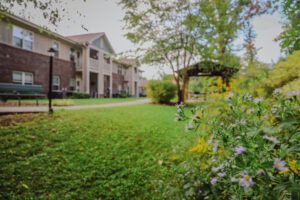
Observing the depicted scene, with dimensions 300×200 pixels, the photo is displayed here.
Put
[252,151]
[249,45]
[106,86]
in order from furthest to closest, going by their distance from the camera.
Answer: [106,86] < [249,45] < [252,151]

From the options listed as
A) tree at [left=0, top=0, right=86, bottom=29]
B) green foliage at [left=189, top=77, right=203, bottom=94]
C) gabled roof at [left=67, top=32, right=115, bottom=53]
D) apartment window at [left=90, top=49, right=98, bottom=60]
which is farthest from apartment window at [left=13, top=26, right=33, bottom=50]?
green foliage at [left=189, top=77, right=203, bottom=94]

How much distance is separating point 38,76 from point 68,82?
11.0 feet

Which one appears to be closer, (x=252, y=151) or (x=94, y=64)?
(x=252, y=151)

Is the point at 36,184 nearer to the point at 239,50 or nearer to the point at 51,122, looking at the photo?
the point at 51,122

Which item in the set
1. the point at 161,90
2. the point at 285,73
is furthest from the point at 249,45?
the point at 161,90

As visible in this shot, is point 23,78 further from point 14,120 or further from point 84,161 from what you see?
point 84,161

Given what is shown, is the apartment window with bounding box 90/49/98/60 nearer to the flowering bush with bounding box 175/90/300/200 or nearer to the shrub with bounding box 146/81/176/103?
the shrub with bounding box 146/81/176/103

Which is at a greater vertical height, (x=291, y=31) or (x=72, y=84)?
(x=72, y=84)

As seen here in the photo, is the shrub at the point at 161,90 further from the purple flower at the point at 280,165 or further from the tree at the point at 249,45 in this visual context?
A: the purple flower at the point at 280,165

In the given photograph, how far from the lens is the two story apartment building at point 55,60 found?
11893 millimetres

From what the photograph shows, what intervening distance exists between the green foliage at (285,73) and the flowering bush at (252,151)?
3.82 feet

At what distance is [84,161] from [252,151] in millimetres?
2995

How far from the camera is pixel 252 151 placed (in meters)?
0.83

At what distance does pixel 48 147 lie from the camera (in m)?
3.40
